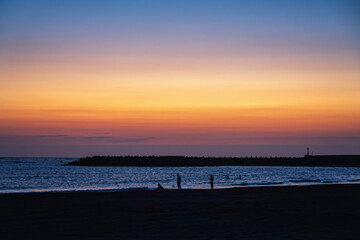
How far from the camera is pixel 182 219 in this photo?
1526 centimetres

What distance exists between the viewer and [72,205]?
19688 mm

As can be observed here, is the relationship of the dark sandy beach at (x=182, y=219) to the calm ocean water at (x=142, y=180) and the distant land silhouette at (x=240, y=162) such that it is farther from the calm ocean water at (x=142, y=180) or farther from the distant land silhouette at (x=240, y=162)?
the distant land silhouette at (x=240, y=162)

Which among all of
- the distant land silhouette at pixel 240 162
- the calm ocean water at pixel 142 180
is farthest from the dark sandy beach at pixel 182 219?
the distant land silhouette at pixel 240 162

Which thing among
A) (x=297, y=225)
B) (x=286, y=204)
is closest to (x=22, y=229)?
(x=297, y=225)

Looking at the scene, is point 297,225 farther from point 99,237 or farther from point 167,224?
point 99,237

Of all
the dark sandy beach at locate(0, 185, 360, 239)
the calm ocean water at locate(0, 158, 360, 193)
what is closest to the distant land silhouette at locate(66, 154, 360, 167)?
the calm ocean water at locate(0, 158, 360, 193)

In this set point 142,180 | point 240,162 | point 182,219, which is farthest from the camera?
point 240,162

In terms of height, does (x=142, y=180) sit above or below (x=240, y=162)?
below

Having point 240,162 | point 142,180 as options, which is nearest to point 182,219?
point 142,180

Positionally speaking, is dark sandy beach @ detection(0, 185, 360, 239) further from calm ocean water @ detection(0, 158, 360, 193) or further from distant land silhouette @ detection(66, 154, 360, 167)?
distant land silhouette @ detection(66, 154, 360, 167)

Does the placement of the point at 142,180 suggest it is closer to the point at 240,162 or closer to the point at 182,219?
the point at 182,219

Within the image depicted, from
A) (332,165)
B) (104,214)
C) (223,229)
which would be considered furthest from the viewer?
(332,165)

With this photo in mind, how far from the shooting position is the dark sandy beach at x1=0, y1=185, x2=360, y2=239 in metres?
12.4

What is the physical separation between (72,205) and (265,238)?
36.2 ft
